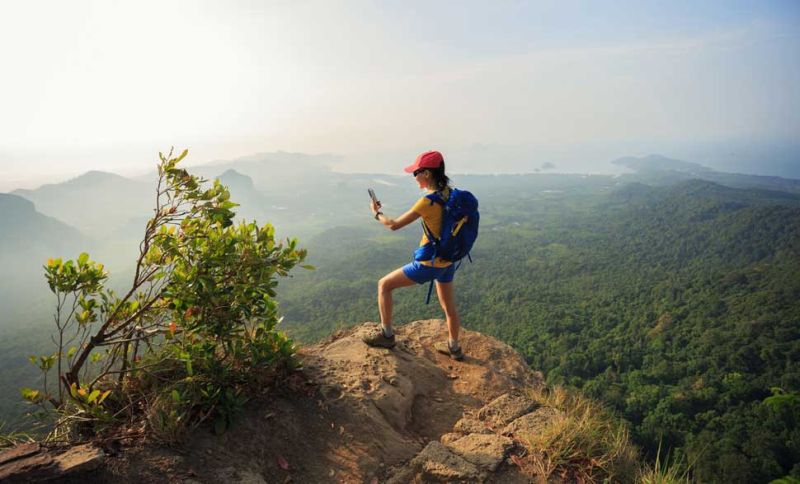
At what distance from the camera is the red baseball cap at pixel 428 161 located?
4.15 m

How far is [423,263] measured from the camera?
445 centimetres

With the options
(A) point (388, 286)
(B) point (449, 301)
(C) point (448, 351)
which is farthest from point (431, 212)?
(C) point (448, 351)

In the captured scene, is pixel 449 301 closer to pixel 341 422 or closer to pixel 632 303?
pixel 341 422

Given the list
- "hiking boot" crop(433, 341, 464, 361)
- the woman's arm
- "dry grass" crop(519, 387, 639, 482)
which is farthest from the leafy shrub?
"hiking boot" crop(433, 341, 464, 361)

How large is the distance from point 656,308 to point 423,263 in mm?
67157

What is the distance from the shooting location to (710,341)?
1763 inches

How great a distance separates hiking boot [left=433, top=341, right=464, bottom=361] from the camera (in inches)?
220

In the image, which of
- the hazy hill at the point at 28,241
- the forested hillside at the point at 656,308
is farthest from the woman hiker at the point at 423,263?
the hazy hill at the point at 28,241

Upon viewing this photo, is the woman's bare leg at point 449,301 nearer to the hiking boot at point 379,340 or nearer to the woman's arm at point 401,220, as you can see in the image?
the hiking boot at point 379,340

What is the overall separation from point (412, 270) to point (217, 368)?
2.26m

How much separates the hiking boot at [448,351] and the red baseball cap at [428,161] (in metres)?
2.83

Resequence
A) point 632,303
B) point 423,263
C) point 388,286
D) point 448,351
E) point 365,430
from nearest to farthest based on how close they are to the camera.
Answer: point 365,430, point 423,263, point 388,286, point 448,351, point 632,303

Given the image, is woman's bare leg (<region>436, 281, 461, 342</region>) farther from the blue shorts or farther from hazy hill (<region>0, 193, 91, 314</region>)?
hazy hill (<region>0, 193, 91, 314</region>)

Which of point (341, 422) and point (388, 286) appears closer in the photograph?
point (341, 422)
